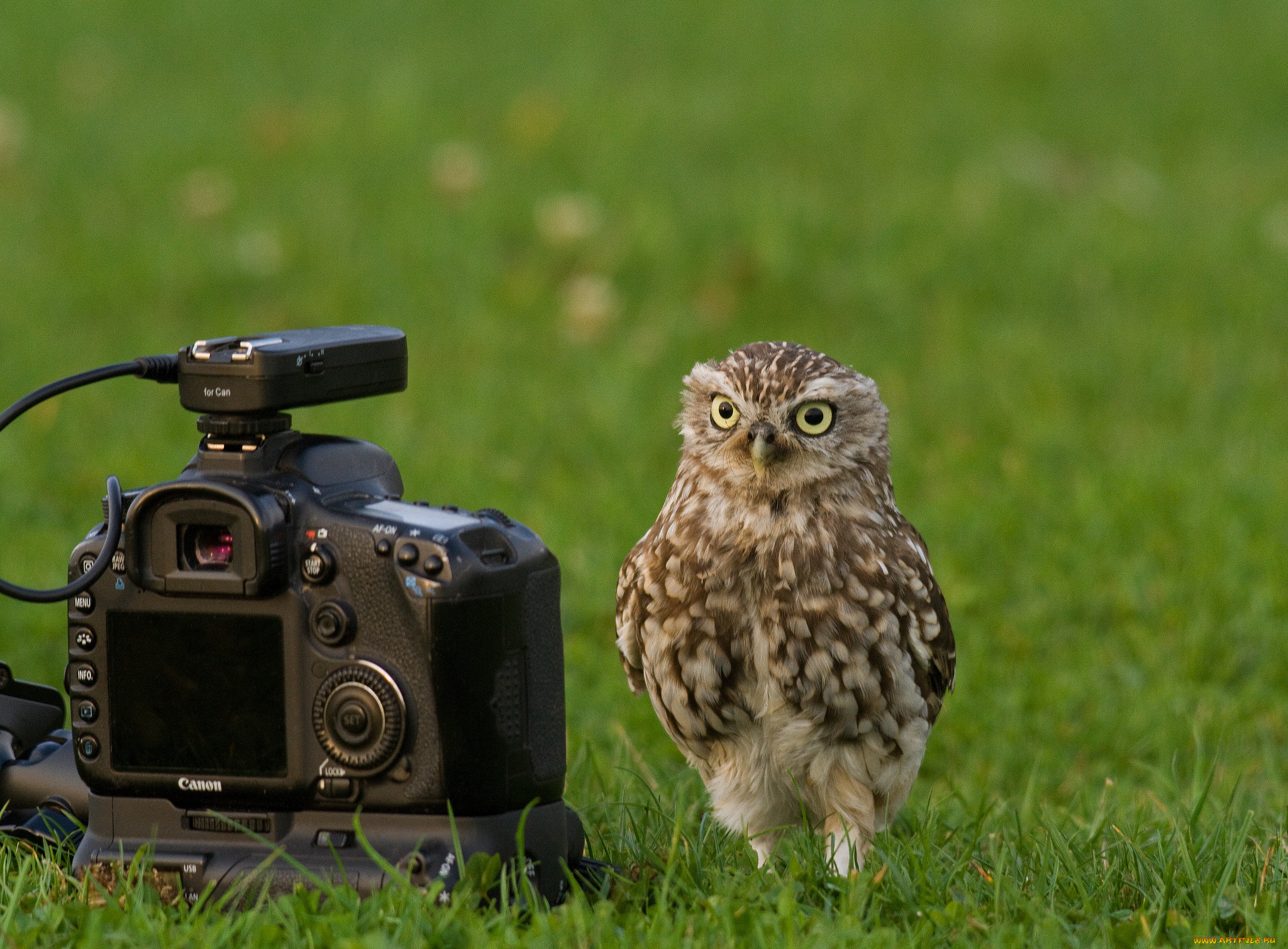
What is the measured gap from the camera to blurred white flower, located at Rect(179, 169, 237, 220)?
833cm

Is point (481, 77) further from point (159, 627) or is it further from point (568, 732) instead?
point (159, 627)

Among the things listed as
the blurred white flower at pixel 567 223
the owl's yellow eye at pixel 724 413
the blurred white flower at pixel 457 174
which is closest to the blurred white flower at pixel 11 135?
the blurred white flower at pixel 457 174

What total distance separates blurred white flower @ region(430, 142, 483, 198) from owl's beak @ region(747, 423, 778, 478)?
5503mm

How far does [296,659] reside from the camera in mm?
2752

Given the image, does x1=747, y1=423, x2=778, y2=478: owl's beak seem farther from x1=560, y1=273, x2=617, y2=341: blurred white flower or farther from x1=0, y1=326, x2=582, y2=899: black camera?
x1=560, y1=273, x2=617, y2=341: blurred white flower

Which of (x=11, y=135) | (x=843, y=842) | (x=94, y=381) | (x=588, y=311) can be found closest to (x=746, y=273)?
(x=588, y=311)

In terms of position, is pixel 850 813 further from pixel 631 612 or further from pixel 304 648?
pixel 304 648

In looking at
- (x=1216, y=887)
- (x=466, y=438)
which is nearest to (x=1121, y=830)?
(x=1216, y=887)

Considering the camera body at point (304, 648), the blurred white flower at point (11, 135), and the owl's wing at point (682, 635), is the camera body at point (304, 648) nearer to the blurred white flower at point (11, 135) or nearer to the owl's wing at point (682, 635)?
the owl's wing at point (682, 635)

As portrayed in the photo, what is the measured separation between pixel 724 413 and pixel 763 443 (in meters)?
0.18

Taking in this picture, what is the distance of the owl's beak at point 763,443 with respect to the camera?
322cm

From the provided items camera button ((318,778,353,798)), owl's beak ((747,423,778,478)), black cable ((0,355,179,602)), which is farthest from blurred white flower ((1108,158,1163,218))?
camera button ((318,778,353,798))

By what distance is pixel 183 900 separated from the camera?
9.17 feet

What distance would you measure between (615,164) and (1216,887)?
6.32 m
